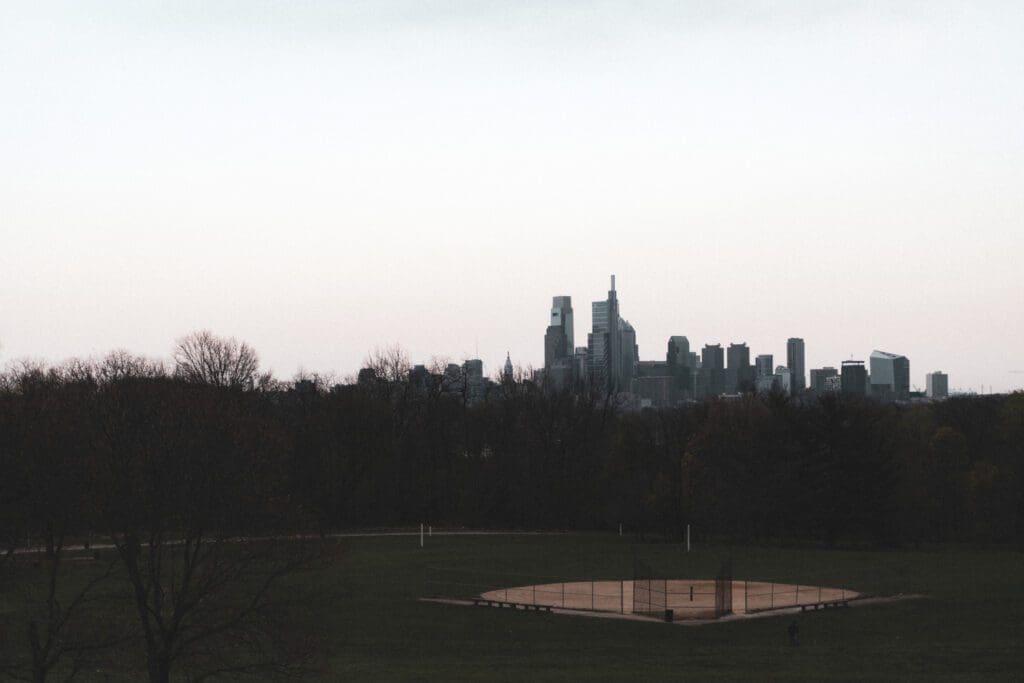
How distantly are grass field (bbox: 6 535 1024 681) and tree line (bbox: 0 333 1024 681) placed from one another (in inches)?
167

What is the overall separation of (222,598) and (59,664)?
10438 millimetres

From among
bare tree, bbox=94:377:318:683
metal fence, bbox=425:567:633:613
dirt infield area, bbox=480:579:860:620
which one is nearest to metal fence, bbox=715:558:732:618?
dirt infield area, bbox=480:579:860:620

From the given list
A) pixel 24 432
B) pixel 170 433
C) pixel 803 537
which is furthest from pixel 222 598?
pixel 803 537

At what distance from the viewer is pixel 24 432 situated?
37750mm

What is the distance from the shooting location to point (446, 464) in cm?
10694

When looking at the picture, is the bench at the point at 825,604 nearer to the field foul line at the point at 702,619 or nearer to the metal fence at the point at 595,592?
the field foul line at the point at 702,619

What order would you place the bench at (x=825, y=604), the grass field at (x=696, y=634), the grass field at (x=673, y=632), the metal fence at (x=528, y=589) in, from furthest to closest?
the metal fence at (x=528, y=589) < the bench at (x=825, y=604) < the grass field at (x=696, y=634) < the grass field at (x=673, y=632)

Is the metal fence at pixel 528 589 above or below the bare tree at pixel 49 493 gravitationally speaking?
below

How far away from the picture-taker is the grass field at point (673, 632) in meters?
37.4

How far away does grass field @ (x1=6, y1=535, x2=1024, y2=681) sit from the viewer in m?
37.4

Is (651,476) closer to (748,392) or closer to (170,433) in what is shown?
(748,392)

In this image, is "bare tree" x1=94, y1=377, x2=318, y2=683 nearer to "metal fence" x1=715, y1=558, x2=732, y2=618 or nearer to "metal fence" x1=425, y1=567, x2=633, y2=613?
"metal fence" x1=425, y1=567, x2=633, y2=613

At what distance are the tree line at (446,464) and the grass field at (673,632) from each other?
13.9 feet

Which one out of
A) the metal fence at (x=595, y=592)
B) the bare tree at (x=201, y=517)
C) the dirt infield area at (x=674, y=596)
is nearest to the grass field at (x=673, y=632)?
the metal fence at (x=595, y=592)
